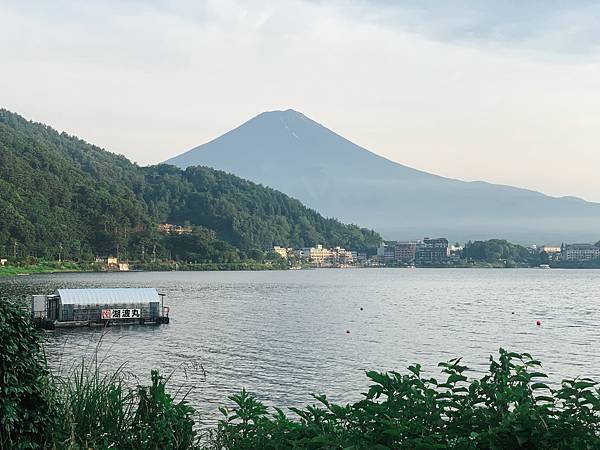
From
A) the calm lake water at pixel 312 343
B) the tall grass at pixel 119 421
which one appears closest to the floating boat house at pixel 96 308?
the calm lake water at pixel 312 343

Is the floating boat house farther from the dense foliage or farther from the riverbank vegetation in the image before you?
the riverbank vegetation

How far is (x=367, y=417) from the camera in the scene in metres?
5.66

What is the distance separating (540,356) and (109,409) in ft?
91.5

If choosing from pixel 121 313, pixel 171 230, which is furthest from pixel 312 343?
pixel 171 230

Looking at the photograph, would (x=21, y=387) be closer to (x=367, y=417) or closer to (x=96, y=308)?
(x=367, y=417)

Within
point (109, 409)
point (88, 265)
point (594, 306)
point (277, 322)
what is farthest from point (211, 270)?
point (109, 409)

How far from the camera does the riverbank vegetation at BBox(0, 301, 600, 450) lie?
5.27m

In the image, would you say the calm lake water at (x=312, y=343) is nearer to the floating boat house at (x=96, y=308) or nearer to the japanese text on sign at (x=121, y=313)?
the japanese text on sign at (x=121, y=313)

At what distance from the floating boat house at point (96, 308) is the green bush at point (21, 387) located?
34.3m

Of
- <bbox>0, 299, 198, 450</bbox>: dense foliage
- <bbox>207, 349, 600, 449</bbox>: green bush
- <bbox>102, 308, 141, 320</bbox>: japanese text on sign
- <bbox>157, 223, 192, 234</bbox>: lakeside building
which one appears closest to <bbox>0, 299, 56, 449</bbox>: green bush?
<bbox>0, 299, 198, 450</bbox>: dense foliage

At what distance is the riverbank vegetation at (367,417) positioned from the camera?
527 centimetres

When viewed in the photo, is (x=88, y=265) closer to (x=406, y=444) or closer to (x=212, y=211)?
(x=212, y=211)

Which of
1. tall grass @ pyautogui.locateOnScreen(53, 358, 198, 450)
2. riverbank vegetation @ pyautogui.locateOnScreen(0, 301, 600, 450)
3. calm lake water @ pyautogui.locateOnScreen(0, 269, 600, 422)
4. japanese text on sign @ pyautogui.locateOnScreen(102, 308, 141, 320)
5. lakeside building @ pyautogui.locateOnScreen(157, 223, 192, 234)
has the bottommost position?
calm lake water @ pyautogui.locateOnScreen(0, 269, 600, 422)

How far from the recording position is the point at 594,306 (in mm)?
64812
